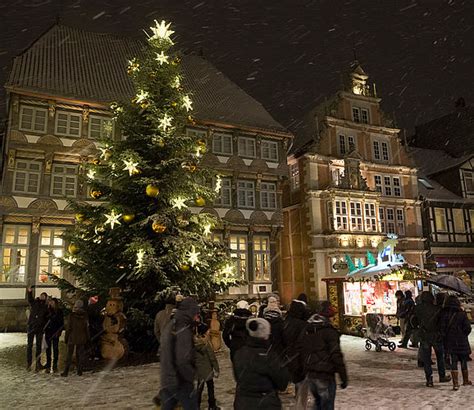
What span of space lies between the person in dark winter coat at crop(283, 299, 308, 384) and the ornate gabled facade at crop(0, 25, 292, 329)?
10.7 m

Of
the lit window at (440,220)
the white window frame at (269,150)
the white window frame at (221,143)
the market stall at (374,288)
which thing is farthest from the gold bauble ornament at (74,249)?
the lit window at (440,220)

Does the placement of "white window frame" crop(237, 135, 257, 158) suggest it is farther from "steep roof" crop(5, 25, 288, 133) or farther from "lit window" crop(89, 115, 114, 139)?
"lit window" crop(89, 115, 114, 139)

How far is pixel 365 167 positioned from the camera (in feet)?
88.2

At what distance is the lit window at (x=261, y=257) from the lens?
2141 cm

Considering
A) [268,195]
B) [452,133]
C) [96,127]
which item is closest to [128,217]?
[96,127]

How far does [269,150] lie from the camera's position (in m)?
22.8

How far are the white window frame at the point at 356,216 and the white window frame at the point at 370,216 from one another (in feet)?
1.23

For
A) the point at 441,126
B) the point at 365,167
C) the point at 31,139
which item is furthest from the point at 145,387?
the point at 441,126

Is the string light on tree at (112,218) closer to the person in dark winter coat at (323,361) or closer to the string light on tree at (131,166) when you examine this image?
the string light on tree at (131,166)

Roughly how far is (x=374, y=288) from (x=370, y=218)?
11.6 m

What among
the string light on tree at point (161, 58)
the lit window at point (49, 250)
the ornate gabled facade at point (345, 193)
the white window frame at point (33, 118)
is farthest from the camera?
the ornate gabled facade at point (345, 193)

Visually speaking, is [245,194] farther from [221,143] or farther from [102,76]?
[102,76]

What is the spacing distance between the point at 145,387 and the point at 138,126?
688cm

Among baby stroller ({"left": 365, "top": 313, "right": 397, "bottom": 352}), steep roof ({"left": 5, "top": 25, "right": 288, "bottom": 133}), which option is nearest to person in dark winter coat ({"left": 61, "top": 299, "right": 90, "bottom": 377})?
baby stroller ({"left": 365, "top": 313, "right": 397, "bottom": 352})
